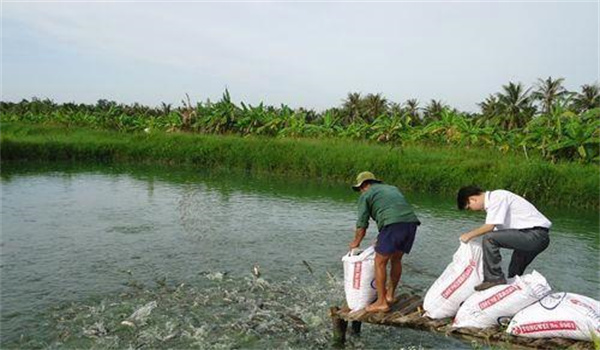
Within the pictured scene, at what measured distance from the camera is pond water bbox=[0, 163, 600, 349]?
6289 mm

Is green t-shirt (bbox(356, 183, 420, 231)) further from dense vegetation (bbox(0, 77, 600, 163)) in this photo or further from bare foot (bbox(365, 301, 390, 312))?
dense vegetation (bbox(0, 77, 600, 163))

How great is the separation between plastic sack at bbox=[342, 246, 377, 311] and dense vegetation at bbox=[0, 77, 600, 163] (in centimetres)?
1708

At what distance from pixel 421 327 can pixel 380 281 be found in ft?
1.99

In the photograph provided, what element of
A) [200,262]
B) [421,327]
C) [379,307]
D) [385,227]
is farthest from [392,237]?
[200,262]

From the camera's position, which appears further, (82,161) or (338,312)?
(82,161)

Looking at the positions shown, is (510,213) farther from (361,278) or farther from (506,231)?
(361,278)

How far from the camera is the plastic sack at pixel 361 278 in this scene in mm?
5820

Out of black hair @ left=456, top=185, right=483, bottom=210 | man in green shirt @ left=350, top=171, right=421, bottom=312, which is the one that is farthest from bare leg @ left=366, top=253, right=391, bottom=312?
black hair @ left=456, top=185, right=483, bottom=210

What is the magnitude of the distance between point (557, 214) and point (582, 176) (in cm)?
289

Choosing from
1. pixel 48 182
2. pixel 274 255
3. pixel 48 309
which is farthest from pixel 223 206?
pixel 48 309

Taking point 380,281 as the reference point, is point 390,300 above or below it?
below

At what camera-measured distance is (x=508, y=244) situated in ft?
17.3

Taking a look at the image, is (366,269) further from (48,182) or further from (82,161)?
(82,161)

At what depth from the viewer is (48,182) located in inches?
728
